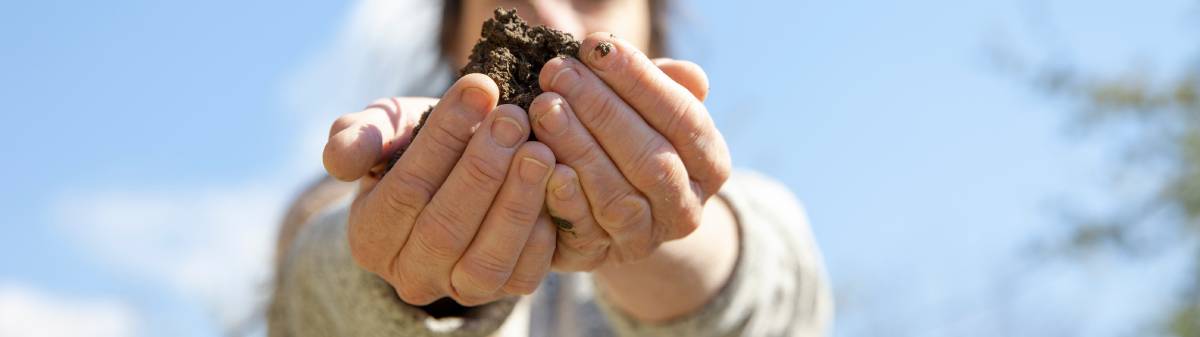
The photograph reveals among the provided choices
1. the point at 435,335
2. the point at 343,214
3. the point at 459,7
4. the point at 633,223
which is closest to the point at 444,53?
the point at 459,7

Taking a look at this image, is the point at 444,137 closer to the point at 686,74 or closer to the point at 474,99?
the point at 474,99

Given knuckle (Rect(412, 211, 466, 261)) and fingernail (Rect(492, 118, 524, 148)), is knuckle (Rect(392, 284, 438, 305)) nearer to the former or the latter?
knuckle (Rect(412, 211, 466, 261))

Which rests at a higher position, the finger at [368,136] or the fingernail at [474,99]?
the fingernail at [474,99]

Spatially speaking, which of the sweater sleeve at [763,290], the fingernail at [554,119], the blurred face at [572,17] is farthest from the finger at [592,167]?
the sweater sleeve at [763,290]

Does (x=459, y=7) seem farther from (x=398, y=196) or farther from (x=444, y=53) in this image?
(x=398, y=196)

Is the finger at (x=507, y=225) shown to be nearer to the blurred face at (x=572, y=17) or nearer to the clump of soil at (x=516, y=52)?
the clump of soil at (x=516, y=52)
